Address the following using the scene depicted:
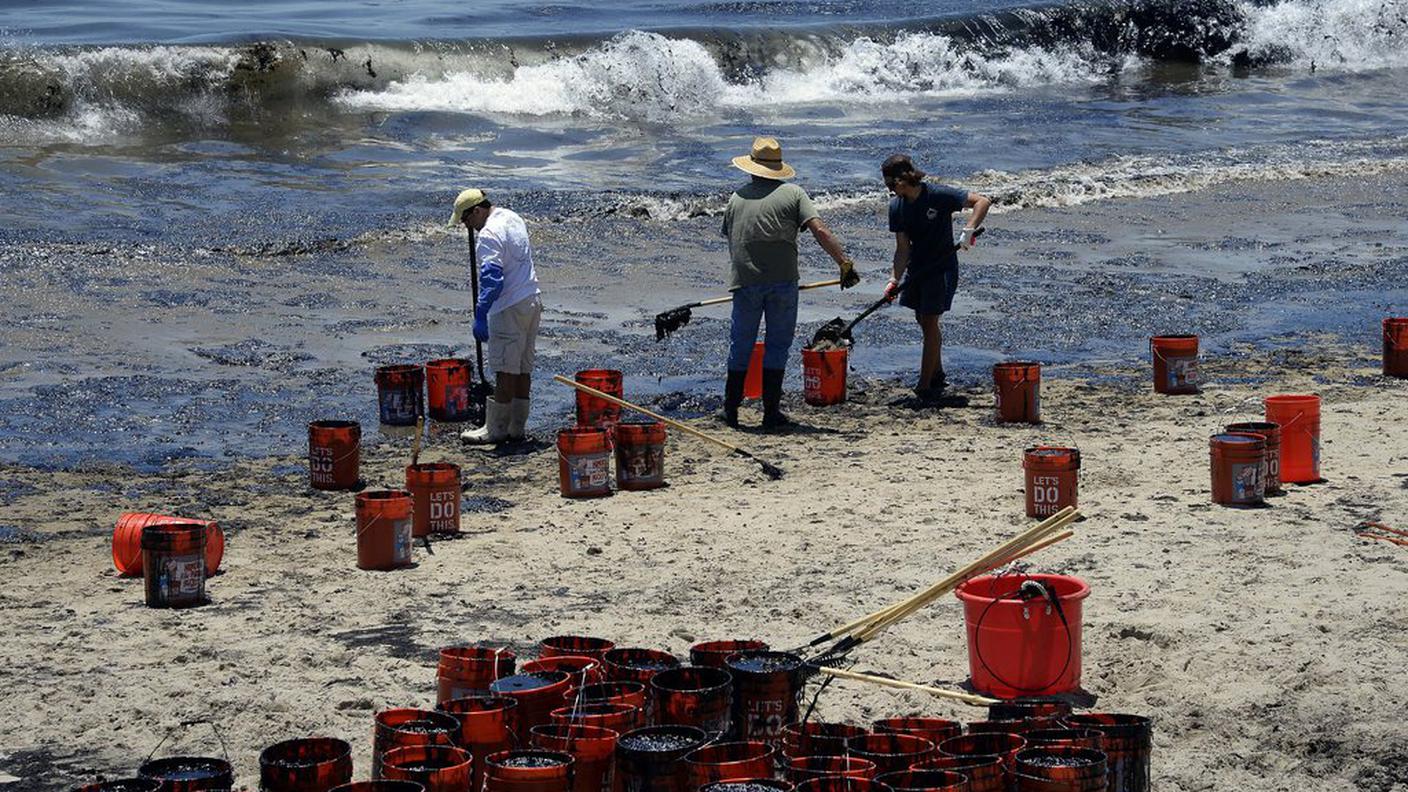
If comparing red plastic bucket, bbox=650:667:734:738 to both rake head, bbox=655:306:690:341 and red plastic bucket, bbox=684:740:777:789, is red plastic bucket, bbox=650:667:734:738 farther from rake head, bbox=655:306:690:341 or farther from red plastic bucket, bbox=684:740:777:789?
rake head, bbox=655:306:690:341

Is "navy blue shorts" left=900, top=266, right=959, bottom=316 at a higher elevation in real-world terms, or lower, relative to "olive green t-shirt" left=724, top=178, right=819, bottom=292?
lower

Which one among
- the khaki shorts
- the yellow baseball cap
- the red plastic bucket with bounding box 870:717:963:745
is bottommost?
the red plastic bucket with bounding box 870:717:963:745

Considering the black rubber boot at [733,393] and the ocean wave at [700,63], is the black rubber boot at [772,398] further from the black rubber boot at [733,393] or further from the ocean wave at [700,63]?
the ocean wave at [700,63]

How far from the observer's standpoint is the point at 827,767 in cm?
573

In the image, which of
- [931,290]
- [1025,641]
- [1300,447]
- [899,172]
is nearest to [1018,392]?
[931,290]

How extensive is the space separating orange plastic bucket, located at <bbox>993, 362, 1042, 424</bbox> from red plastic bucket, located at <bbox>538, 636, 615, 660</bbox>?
5439 millimetres

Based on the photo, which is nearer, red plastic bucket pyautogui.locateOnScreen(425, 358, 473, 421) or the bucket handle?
the bucket handle

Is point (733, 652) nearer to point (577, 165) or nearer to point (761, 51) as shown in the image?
point (577, 165)

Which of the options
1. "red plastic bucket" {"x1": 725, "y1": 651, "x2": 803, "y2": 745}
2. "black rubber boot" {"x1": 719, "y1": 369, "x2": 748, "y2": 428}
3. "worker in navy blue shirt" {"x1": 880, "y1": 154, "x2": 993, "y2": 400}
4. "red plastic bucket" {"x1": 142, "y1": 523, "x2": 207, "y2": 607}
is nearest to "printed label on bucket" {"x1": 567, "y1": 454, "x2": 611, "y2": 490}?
"black rubber boot" {"x1": 719, "y1": 369, "x2": 748, "y2": 428}

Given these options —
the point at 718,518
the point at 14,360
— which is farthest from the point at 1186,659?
the point at 14,360

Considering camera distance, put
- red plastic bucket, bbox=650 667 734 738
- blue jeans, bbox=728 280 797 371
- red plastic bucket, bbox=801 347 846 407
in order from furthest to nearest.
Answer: red plastic bucket, bbox=801 347 846 407, blue jeans, bbox=728 280 797 371, red plastic bucket, bbox=650 667 734 738

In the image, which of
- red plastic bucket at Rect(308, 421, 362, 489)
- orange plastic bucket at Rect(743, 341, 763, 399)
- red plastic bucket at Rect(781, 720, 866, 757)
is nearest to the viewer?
red plastic bucket at Rect(781, 720, 866, 757)

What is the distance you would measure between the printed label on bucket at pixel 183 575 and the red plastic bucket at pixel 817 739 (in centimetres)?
318

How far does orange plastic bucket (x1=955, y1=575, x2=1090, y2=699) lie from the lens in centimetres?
662
